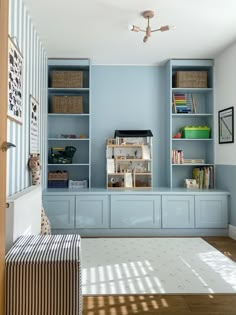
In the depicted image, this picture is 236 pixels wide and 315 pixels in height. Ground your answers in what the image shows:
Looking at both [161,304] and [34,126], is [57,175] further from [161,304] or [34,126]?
[161,304]

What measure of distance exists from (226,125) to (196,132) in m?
0.53

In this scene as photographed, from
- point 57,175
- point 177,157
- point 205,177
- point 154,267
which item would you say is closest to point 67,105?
point 57,175

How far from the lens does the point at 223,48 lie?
4086mm

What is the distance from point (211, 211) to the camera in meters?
4.08

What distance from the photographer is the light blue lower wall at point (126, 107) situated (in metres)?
4.71

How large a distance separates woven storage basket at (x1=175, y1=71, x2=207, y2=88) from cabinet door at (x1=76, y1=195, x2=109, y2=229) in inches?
84.2

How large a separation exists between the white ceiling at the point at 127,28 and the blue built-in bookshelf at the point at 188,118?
28cm

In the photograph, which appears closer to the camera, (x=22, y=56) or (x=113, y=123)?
(x=22, y=56)

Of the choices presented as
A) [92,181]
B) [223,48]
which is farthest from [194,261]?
[223,48]

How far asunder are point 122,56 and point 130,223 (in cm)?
249

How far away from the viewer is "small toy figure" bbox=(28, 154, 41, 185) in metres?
3.06

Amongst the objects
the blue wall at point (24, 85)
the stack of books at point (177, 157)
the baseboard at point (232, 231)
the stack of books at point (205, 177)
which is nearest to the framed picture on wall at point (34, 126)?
the blue wall at point (24, 85)

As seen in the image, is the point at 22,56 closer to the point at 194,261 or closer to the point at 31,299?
the point at 31,299

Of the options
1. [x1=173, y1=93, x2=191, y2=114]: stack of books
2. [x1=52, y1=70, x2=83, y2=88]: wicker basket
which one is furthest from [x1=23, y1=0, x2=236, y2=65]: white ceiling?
[x1=173, y1=93, x2=191, y2=114]: stack of books
